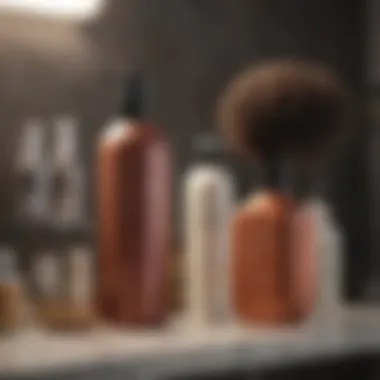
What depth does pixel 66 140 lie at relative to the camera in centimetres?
65

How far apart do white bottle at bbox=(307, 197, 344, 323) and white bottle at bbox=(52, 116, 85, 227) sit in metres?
0.19

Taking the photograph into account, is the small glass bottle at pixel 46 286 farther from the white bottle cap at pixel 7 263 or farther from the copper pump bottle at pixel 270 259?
the copper pump bottle at pixel 270 259

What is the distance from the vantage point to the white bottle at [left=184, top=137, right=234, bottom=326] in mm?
689

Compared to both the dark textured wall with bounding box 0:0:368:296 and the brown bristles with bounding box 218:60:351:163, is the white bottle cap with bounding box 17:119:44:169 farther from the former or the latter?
the brown bristles with bounding box 218:60:351:163

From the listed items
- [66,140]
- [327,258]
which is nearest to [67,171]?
[66,140]

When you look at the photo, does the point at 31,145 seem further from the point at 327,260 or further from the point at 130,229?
the point at 327,260

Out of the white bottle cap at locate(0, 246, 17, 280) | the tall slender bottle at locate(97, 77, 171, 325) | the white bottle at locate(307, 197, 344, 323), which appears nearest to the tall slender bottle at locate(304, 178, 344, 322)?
the white bottle at locate(307, 197, 344, 323)

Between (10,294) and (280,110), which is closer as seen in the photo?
(10,294)

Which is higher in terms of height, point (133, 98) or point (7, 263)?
point (133, 98)

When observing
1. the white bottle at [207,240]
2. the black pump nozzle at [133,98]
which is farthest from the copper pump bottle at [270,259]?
the black pump nozzle at [133,98]

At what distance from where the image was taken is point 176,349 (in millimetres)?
612

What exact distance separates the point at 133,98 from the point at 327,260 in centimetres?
21

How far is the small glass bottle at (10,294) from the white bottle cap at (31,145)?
6cm

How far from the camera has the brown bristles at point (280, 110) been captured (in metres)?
0.72
